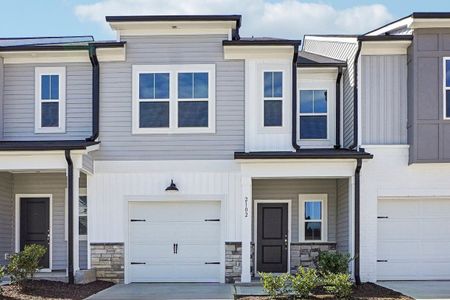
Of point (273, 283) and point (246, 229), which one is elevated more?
point (246, 229)

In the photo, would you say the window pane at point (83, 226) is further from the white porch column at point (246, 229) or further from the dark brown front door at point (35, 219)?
the white porch column at point (246, 229)

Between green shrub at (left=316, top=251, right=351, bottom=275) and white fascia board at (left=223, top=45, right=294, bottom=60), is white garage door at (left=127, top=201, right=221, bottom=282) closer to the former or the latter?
green shrub at (left=316, top=251, right=351, bottom=275)

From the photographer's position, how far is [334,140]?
18.4m

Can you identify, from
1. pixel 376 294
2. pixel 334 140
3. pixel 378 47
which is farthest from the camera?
pixel 334 140

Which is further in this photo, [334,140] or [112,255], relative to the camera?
[334,140]

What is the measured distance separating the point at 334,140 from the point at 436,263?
4146 mm

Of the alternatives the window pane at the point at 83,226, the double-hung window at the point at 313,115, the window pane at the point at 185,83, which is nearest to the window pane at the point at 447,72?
the double-hung window at the point at 313,115

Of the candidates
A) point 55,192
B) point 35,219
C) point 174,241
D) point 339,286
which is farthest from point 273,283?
point 35,219

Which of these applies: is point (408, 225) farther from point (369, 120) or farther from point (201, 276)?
point (201, 276)

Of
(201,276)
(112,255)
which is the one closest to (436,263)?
(201,276)

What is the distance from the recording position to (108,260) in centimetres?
1684

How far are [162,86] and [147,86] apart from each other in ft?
1.26

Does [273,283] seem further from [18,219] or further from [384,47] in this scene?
[18,219]

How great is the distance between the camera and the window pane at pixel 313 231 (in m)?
18.4
